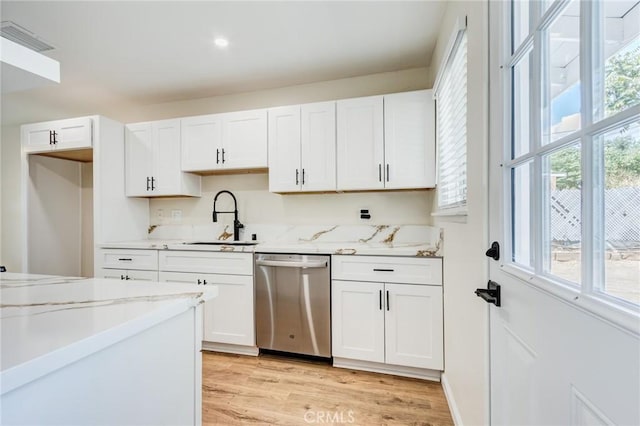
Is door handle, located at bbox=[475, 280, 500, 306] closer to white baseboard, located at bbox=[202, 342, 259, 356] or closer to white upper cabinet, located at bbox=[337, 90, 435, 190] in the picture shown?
white upper cabinet, located at bbox=[337, 90, 435, 190]

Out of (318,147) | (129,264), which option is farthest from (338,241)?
(129,264)

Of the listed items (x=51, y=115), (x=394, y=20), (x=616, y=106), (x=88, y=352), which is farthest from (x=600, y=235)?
(x=51, y=115)

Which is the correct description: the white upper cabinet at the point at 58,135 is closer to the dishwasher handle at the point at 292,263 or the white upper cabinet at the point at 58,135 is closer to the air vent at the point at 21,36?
the air vent at the point at 21,36

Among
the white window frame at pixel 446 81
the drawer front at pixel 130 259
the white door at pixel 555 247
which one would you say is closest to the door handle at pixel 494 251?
the white door at pixel 555 247

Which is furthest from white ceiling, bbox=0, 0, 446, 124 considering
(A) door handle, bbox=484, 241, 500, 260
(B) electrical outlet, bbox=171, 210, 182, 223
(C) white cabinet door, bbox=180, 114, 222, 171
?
(A) door handle, bbox=484, 241, 500, 260

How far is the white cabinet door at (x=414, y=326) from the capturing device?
1.99 meters

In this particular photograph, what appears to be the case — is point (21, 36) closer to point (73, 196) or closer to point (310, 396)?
point (73, 196)

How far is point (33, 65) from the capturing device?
0.75 meters

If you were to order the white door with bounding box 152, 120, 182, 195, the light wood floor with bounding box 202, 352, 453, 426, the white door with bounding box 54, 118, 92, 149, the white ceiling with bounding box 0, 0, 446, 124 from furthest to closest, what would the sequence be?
the white door with bounding box 152, 120, 182, 195 → the white door with bounding box 54, 118, 92, 149 → the white ceiling with bounding box 0, 0, 446, 124 → the light wood floor with bounding box 202, 352, 453, 426

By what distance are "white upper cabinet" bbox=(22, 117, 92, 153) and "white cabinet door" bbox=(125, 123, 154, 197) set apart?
0.34 metres

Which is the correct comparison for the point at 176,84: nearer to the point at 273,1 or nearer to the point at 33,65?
the point at 273,1

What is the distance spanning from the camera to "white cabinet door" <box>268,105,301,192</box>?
2547mm

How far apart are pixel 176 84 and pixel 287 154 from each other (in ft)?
4.76

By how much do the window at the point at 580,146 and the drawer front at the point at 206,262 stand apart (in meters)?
2.02
